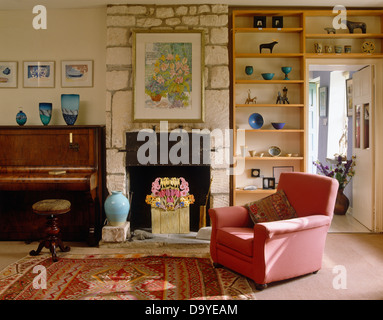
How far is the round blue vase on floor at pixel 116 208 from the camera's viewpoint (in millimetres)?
4328

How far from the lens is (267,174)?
16.3 feet

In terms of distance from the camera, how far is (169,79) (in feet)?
15.1

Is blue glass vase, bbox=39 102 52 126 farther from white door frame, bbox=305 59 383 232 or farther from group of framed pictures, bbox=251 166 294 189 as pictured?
white door frame, bbox=305 59 383 232

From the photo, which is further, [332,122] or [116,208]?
[332,122]

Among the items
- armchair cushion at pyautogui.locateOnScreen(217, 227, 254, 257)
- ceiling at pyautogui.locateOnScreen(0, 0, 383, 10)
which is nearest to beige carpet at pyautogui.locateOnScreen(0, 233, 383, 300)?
armchair cushion at pyautogui.locateOnScreen(217, 227, 254, 257)

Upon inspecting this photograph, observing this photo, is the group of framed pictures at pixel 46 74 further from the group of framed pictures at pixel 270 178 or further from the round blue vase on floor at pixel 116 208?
the group of framed pictures at pixel 270 178

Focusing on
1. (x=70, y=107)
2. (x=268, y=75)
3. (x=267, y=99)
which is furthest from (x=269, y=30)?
(x=70, y=107)

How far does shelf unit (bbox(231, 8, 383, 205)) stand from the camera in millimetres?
4727

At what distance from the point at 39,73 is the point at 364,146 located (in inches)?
168

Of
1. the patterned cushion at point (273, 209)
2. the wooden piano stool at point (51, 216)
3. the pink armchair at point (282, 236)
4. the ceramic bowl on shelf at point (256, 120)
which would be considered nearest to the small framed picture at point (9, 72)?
the wooden piano stool at point (51, 216)

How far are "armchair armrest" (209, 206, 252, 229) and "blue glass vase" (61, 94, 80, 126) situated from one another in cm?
205

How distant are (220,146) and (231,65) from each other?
1020mm

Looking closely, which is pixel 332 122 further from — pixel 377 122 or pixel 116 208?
pixel 116 208
